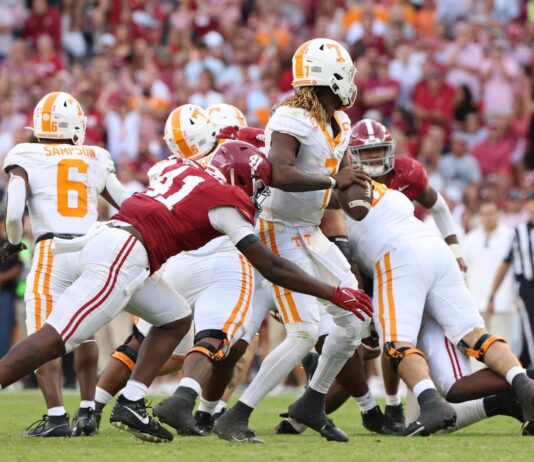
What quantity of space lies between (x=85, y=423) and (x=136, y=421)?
102 cm

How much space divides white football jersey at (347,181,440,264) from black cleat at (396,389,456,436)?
1.00 metres

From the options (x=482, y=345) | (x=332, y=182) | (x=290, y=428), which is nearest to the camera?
(x=332, y=182)

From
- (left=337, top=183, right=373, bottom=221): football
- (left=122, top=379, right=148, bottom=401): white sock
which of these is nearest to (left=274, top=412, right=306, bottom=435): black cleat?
(left=122, top=379, right=148, bottom=401): white sock

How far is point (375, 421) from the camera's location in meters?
7.96

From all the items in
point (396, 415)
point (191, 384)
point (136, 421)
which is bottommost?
point (396, 415)

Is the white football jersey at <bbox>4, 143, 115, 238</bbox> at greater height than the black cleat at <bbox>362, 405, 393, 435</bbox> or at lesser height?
greater

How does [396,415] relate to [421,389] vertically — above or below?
below

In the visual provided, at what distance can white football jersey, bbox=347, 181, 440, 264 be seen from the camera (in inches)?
299

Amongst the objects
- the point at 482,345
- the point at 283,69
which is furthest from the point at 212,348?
the point at 283,69

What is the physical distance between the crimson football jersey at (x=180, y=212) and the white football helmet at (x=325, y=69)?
2.90 ft

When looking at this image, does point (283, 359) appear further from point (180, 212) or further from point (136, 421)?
point (180, 212)

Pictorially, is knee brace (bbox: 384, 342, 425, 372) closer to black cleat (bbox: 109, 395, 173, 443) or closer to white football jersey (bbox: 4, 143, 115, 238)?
black cleat (bbox: 109, 395, 173, 443)

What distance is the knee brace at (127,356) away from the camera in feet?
26.1

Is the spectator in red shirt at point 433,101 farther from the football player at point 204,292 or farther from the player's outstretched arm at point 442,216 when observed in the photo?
the football player at point 204,292
